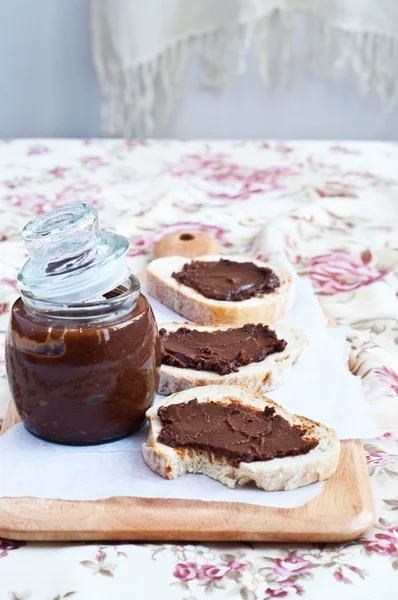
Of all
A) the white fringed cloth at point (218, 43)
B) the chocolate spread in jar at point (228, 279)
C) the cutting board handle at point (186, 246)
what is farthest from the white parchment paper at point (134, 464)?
the white fringed cloth at point (218, 43)

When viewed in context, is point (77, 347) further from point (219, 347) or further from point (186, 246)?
point (186, 246)

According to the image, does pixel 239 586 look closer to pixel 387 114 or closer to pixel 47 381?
pixel 47 381

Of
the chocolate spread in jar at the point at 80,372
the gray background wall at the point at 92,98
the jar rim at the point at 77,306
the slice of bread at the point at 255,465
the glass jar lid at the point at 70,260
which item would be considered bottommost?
the gray background wall at the point at 92,98

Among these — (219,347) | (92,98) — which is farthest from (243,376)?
(92,98)

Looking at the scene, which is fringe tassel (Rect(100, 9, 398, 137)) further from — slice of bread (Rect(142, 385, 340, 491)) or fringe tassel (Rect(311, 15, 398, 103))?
slice of bread (Rect(142, 385, 340, 491))

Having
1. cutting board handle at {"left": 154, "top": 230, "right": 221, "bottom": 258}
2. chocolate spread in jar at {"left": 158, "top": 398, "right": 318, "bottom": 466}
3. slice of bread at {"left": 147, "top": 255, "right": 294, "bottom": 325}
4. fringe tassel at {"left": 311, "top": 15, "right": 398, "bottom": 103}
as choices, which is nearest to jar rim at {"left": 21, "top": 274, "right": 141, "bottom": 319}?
chocolate spread in jar at {"left": 158, "top": 398, "right": 318, "bottom": 466}

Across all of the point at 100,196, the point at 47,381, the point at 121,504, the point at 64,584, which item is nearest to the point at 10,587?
the point at 64,584

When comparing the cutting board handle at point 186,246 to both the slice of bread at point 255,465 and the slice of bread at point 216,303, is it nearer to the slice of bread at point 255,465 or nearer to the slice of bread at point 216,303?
the slice of bread at point 216,303
